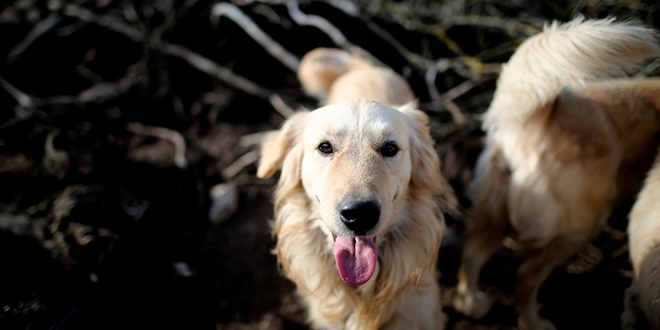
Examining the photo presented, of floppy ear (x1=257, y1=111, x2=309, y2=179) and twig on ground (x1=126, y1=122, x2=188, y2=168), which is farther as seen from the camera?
twig on ground (x1=126, y1=122, x2=188, y2=168)

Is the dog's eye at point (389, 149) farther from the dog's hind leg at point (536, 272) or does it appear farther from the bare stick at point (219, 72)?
the bare stick at point (219, 72)

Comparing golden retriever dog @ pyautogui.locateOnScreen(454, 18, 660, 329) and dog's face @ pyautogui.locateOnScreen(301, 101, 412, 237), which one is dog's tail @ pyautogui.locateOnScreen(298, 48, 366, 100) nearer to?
dog's face @ pyautogui.locateOnScreen(301, 101, 412, 237)

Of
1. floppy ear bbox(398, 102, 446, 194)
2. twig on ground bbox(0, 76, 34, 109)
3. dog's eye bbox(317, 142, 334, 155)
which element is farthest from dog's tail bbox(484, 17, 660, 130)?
twig on ground bbox(0, 76, 34, 109)

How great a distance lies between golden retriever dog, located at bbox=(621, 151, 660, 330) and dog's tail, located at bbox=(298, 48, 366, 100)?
2428mm

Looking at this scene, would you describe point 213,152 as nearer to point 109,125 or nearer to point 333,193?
point 109,125

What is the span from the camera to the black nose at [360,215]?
1.57m

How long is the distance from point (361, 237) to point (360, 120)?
2.01ft

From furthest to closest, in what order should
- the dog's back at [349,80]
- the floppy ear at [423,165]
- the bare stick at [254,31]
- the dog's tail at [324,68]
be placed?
the bare stick at [254,31] → the dog's tail at [324,68] → the dog's back at [349,80] → the floppy ear at [423,165]

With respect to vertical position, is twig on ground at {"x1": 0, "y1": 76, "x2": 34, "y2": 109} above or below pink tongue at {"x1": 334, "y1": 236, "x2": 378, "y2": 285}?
below

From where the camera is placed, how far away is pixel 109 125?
13.5ft

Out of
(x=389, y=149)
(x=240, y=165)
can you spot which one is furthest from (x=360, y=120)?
(x=240, y=165)

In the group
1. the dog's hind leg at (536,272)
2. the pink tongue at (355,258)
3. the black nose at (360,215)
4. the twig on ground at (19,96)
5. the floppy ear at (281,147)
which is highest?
the black nose at (360,215)

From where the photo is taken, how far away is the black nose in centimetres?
157

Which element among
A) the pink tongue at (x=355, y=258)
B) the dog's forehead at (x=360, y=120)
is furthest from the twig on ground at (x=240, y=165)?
the pink tongue at (x=355, y=258)
